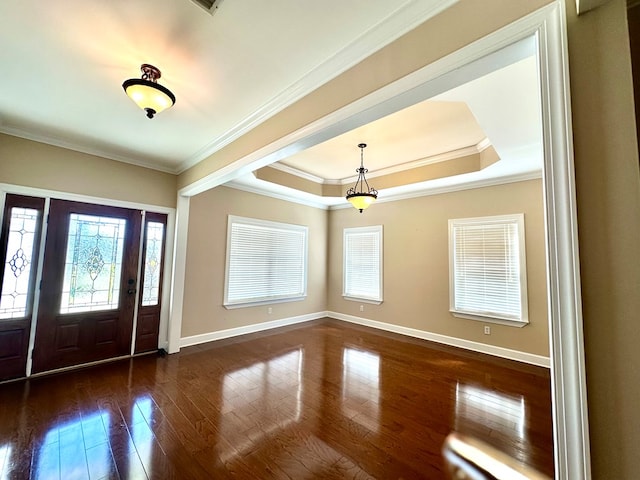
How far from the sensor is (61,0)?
1.64 meters

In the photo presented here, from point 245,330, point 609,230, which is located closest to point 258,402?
point 245,330

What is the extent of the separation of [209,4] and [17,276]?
3922 millimetres

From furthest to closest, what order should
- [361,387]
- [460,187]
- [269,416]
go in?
1. [460,187]
2. [361,387]
3. [269,416]

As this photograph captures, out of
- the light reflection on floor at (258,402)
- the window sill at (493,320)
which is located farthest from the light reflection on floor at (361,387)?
the window sill at (493,320)

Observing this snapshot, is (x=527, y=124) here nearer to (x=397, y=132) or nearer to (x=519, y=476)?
(x=397, y=132)

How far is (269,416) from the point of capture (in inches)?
101

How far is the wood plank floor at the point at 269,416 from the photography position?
1952 millimetres

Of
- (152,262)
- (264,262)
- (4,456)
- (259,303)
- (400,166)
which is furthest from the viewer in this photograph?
(264,262)

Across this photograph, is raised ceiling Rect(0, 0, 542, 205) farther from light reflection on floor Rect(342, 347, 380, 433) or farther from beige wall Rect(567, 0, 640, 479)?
light reflection on floor Rect(342, 347, 380, 433)

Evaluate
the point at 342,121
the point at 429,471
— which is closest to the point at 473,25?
the point at 342,121

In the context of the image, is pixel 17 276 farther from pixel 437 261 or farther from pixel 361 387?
pixel 437 261

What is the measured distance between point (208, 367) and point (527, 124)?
4807 mm

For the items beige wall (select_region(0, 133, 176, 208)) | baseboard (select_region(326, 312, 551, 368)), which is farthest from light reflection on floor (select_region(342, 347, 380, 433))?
beige wall (select_region(0, 133, 176, 208))

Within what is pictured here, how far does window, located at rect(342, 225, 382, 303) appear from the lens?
233 inches
